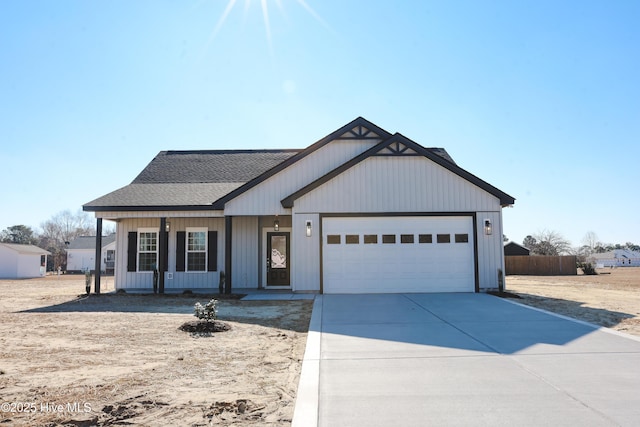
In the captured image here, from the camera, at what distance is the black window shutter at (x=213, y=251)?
1664cm

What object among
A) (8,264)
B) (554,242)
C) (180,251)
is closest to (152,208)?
(180,251)

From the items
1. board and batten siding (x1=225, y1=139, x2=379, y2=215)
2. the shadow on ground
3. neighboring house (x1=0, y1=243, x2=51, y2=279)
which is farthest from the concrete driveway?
neighboring house (x1=0, y1=243, x2=51, y2=279)

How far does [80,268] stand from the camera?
44688 mm

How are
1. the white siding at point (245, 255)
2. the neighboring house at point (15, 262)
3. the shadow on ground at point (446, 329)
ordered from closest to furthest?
the shadow on ground at point (446, 329), the white siding at point (245, 255), the neighboring house at point (15, 262)

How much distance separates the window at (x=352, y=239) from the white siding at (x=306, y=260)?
935mm

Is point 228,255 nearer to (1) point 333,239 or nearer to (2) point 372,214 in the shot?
(1) point 333,239

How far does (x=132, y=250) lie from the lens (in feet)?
55.2

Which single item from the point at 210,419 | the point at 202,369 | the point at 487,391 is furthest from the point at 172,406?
the point at 487,391

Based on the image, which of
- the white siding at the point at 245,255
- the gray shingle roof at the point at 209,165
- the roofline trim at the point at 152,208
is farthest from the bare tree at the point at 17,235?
the white siding at the point at 245,255

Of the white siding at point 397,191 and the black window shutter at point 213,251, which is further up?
the white siding at point 397,191

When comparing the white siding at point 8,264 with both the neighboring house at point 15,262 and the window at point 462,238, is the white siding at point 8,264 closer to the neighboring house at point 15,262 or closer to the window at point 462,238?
the neighboring house at point 15,262

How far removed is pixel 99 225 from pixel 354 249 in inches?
366

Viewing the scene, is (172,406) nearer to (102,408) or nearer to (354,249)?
(102,408)

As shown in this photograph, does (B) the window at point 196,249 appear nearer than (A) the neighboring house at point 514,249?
Yes
